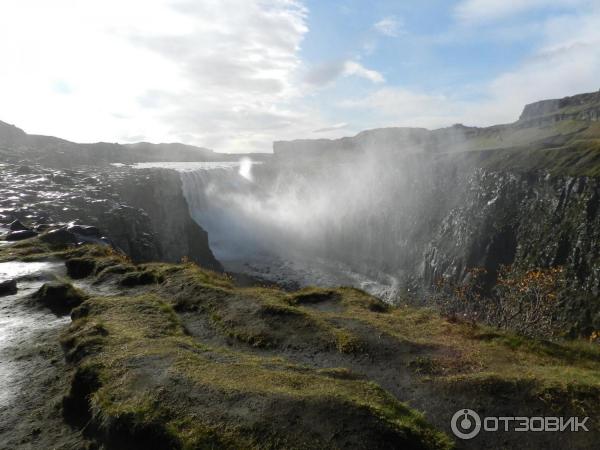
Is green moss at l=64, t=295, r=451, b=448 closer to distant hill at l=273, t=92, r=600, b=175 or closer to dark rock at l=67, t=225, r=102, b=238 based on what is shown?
dark rock at l=67, t=225, r=102, b=238

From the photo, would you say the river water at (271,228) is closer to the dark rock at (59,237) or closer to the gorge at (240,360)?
the gorge at (240,360)

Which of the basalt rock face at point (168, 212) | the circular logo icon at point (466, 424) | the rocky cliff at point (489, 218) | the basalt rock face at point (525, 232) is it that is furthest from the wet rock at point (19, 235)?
the basalt rock face at point (525, 232)

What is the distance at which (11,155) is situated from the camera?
388 feet

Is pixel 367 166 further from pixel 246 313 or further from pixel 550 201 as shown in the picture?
pixel 246 313

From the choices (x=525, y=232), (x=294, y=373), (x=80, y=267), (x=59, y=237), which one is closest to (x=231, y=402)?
(x=294, y=373)

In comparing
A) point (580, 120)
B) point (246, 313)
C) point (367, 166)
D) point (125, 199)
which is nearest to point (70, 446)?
point (246, 313)

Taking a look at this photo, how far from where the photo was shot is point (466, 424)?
10.4 m

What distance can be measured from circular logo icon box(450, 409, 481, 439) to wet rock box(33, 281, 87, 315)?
1902cm

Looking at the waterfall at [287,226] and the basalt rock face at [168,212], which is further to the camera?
the waterfall at [287,226]

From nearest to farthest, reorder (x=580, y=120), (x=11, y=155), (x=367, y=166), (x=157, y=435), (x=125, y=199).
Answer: (x=157, y=435) → (x=125, y=199) → (x=11, y=155) → (x=367, y=166) → (x=580, y=120)

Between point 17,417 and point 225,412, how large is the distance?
269 inches

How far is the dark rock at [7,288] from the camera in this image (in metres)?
22.8

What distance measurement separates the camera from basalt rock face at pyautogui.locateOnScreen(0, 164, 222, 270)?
5723 centimetres

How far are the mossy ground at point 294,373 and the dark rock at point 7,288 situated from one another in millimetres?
7311
